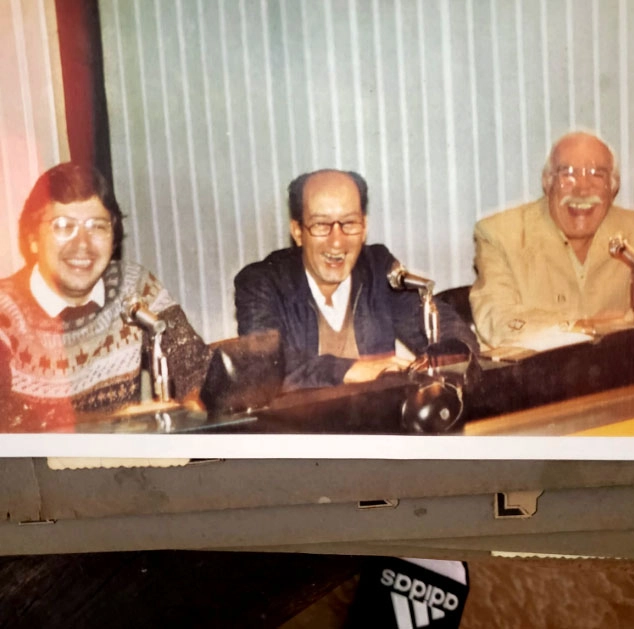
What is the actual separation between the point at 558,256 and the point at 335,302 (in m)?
0.13

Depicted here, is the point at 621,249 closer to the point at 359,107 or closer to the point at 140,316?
the point at 359,107

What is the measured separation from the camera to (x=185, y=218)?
40 centimetres

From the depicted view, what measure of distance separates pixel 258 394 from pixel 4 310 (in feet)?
0.52

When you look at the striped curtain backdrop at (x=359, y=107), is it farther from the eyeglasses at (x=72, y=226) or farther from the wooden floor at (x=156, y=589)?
the wooden floor at (x=156, y=589)

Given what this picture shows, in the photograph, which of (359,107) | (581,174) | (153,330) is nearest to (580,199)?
(581,174)

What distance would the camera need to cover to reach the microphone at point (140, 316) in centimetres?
41

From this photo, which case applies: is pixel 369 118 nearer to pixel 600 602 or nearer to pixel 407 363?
pixel 407 363

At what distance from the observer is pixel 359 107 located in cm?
39

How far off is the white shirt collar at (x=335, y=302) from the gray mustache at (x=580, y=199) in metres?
0.13

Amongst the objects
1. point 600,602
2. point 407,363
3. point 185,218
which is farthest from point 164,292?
point 600,602

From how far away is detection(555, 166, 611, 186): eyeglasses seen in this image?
39 centimetres

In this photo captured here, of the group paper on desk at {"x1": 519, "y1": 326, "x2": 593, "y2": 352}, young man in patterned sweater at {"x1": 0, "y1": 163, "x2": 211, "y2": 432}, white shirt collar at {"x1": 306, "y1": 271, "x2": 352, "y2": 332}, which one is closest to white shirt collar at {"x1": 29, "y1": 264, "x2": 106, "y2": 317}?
young man in patterned sweater at {"x1": 0, "y1": 163, "x2": 211, "y2": 432}

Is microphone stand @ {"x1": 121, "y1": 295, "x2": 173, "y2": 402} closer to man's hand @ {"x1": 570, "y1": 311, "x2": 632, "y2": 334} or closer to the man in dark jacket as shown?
the man in dark jacket

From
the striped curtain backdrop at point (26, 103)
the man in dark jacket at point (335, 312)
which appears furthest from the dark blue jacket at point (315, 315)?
the striped curtain backdrop at point (26, 103)
